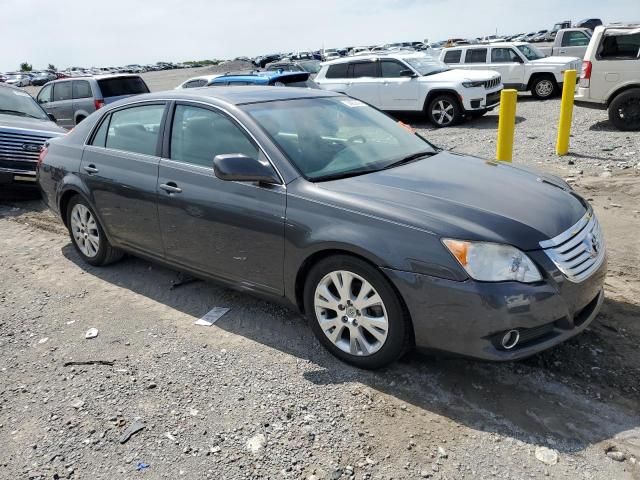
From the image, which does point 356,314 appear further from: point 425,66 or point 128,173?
point 425,66

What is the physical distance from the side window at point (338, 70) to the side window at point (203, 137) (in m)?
10.8

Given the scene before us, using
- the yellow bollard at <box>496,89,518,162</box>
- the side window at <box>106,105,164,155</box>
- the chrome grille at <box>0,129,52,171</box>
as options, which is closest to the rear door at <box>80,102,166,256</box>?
the side window at <box>106,105,164,155</box>

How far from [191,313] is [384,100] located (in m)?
10.7

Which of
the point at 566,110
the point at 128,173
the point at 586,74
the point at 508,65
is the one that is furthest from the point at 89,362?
the point at 508,65

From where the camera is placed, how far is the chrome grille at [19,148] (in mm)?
7828

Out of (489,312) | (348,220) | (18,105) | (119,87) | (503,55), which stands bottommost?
(489,312)

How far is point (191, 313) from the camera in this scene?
431cm

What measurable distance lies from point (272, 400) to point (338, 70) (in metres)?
12.5

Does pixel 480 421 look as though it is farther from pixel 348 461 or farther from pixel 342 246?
pixel 342 246

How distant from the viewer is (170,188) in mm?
4141

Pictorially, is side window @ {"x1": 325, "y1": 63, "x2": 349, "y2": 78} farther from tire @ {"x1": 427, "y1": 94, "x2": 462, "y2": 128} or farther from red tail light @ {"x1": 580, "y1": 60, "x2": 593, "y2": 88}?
red tail light @ {"x1": 580, "y1": 60, "x2": 593, "y2": 88}

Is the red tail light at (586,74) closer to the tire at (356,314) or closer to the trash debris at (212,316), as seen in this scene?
the trash debris at (212,316)

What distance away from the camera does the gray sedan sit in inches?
116

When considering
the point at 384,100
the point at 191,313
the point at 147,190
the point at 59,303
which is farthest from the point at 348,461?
the point at 384,100
